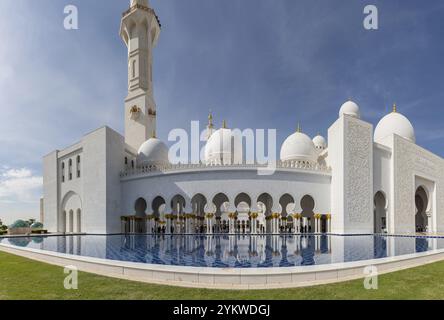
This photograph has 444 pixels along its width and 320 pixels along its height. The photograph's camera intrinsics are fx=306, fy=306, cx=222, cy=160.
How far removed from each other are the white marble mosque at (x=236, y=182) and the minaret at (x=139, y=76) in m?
0.11

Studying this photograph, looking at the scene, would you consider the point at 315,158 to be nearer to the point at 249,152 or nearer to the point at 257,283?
the point at 249,152

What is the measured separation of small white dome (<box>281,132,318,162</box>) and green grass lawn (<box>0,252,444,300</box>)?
698 inches

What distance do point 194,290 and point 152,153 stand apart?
64.3 feet

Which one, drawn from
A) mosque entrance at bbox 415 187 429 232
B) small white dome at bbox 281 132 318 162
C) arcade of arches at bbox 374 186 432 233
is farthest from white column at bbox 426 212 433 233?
small white dome at bbox 281 132 318 162

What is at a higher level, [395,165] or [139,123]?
[139,123]

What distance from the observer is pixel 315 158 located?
23.3m

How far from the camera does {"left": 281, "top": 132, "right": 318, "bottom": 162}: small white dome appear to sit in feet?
75.2

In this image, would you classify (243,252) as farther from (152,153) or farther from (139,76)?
(139,76)

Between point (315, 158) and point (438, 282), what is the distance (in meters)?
18.7
